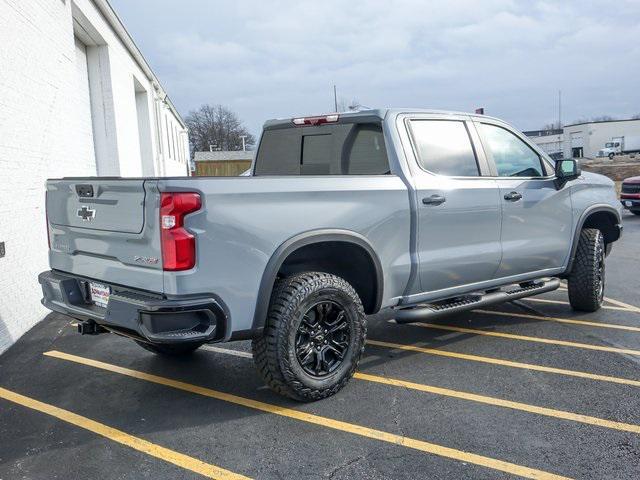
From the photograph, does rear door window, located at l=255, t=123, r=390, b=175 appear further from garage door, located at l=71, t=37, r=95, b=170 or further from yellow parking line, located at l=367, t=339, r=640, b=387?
garage door, located at l=71, t=37, r=95, b=170

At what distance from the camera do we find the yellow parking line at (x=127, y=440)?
2956 millimetres

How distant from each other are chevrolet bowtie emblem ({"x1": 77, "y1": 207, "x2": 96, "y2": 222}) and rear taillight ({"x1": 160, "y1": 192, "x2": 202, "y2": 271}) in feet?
2.59

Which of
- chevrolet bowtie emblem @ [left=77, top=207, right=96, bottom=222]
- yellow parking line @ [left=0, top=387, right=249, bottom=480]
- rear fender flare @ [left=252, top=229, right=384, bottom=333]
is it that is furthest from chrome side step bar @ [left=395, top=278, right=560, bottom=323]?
chevrolet bowtie emblem @ [left=77, top=207, right=96, bottom=222]

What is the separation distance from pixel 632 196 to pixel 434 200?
13.8 meters

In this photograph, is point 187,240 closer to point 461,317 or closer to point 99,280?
point 99,280

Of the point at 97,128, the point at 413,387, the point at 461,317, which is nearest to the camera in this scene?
the point at 413,387

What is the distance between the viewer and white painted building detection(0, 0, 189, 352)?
557 cm

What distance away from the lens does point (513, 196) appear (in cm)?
493

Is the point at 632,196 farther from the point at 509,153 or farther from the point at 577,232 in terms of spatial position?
the point at 509,153

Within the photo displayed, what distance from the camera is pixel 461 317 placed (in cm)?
599

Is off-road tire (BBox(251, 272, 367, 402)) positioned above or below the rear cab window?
below

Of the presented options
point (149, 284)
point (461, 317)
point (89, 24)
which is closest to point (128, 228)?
point (149, 284)

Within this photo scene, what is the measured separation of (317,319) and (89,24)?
8.68 meters

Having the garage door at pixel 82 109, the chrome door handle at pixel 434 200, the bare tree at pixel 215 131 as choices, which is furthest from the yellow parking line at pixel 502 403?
the bare tree at pixel 215 131
